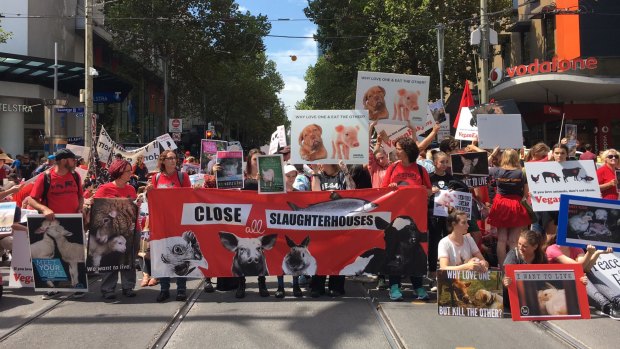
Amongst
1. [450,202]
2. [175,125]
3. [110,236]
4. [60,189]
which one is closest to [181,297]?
[110,236]

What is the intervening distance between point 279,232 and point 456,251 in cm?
213

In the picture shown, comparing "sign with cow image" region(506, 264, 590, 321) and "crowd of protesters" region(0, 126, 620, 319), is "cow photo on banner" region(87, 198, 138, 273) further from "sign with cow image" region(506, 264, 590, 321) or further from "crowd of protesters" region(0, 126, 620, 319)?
"sign with cow image" region(506, 264, 590, 321)

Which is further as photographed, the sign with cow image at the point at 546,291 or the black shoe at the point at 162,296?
the black shoe at the point at 162,296

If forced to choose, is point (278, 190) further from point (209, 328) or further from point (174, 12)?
point (174, 12)

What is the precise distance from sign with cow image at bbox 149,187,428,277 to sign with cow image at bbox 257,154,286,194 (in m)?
0.12

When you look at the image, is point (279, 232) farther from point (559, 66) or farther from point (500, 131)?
point (559, 66)

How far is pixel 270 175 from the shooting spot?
6.70 metres

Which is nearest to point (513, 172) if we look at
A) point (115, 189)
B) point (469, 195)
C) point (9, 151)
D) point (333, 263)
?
point (469, 195)

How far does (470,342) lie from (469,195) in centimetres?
249

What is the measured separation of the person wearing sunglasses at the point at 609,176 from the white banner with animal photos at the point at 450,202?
7.34 ft

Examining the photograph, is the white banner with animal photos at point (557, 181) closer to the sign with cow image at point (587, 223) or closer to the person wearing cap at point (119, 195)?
the sign with cow image at point (587, 223)

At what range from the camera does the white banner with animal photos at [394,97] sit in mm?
8492

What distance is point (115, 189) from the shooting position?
690 cm

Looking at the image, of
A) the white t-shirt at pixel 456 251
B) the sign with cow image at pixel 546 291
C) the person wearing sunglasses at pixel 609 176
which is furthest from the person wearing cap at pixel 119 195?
the person wearing sunglasses at pixel 609 176
